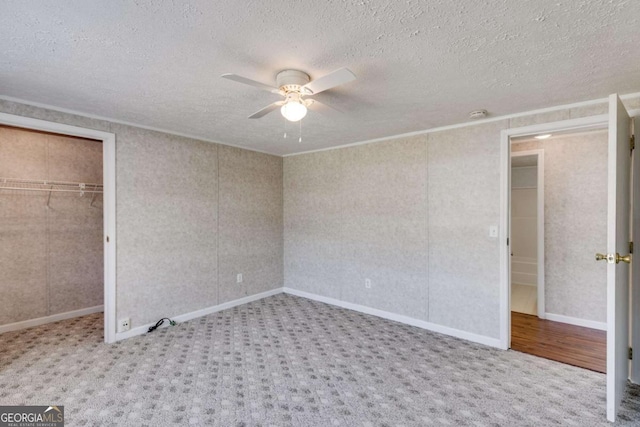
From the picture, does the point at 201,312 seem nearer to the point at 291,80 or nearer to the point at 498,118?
the point at 291,80

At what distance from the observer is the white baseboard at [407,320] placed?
10.4 feet

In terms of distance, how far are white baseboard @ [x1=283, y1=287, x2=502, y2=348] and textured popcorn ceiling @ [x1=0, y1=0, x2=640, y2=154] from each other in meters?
2.27

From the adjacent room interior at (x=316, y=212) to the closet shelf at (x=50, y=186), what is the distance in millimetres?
21

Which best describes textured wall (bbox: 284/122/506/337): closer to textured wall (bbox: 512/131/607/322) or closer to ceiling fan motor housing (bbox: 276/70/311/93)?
textured wall (bbox: 512/131/607/322)

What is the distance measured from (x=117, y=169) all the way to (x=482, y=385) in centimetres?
393

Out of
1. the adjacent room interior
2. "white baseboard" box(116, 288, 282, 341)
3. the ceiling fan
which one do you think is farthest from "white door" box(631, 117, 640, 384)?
"white baseboard" box(116, 288, 282, 341)

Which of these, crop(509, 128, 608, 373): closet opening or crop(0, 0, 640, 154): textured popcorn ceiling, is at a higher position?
crop(0, 0, 640, 154): textured popcorn ceiling

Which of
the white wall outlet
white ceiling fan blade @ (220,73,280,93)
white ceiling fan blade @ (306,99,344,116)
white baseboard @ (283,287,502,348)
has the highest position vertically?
Answer: white ceiling fan blade @ (306,99,344,116)

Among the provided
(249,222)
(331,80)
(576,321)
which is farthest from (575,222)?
(249,222)

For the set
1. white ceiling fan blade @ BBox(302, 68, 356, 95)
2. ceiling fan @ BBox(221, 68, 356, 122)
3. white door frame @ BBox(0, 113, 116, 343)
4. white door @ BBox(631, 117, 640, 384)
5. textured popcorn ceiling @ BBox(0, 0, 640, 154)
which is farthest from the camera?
white door frame @ BBox(0, 113, 116, 343)

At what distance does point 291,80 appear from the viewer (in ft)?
6.48

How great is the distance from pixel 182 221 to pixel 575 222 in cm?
481

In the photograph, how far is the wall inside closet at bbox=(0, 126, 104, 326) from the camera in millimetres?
3537

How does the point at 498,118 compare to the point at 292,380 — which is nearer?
the point at 292,380
